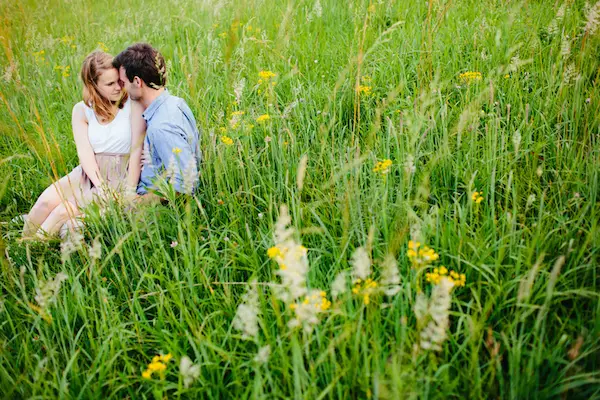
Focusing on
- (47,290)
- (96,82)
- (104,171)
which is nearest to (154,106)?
(96,82)

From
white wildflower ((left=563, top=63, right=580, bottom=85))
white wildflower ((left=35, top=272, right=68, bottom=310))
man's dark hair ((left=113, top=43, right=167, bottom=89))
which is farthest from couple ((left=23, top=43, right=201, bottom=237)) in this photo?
white wildflower ((left=563, top=63, right=580, bottom=85))

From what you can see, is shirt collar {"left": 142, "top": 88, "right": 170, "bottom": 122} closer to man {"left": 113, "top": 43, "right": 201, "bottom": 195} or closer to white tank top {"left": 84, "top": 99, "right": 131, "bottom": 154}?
man {"left": 113, "top": 43, "right": 201, "bottom": 195}

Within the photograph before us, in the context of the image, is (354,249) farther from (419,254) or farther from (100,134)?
(100,134)

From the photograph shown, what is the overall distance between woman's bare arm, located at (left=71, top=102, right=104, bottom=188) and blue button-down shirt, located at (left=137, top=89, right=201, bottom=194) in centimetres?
47

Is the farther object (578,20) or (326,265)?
(578,20)

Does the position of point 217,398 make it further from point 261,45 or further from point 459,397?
point 261,45

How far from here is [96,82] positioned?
2.96 meters

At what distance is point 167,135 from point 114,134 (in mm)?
735

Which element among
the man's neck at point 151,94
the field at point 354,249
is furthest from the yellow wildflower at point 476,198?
the man's neck at point 151,94

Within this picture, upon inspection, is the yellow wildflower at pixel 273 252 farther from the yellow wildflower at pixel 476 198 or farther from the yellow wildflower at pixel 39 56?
the yellow wildflower at pixel 39 56

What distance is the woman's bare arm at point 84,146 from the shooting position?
299 cm

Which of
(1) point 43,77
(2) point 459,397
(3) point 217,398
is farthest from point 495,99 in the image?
(1) point 43,77

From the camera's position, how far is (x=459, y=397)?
1250 millimetres

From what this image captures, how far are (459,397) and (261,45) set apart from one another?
3236 mm
